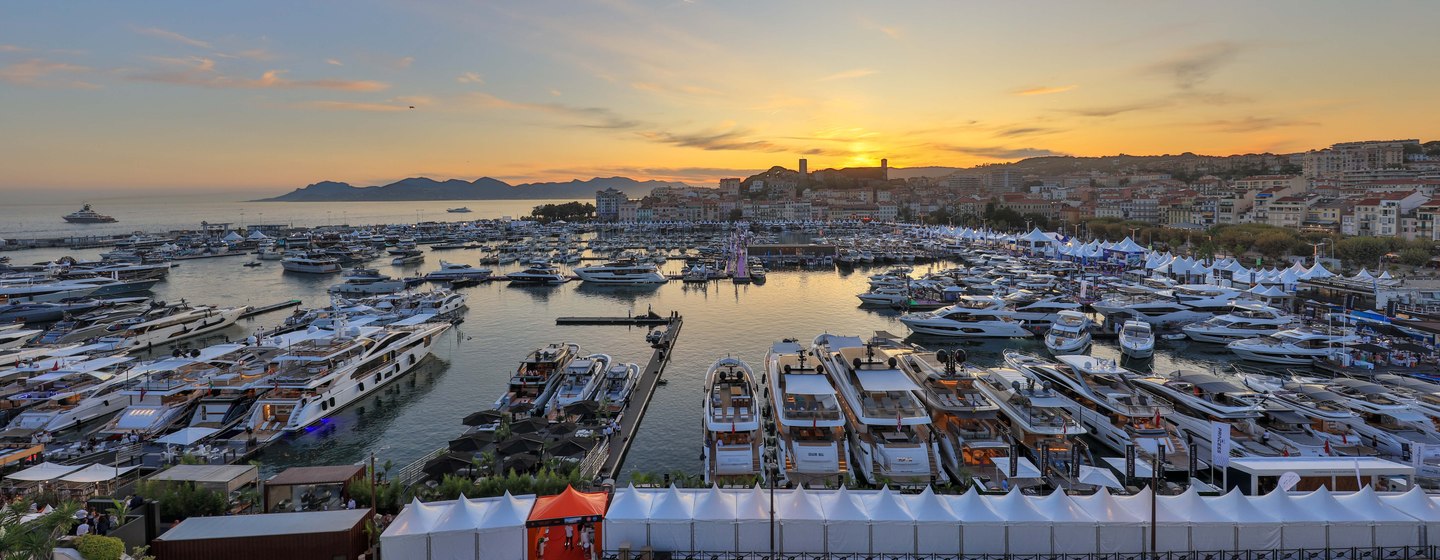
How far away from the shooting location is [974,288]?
36000 mm

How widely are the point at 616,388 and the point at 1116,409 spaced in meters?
11.3

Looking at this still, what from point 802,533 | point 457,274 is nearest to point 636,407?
point 802,533

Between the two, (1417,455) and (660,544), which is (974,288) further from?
(660,544)

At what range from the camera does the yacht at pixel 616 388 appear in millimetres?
16750

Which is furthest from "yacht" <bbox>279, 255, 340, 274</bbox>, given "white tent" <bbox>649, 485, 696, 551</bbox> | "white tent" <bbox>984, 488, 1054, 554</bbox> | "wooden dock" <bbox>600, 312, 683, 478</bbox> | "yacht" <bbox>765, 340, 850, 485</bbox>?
"white tent" <bbox>984, 488, 1054, 554</bbox>

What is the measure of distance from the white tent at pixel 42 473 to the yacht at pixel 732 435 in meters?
10.4

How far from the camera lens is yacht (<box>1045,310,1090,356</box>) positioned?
78.2ft

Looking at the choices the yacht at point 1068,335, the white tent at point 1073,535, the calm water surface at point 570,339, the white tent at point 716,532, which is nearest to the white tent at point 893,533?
the white tent at point 716,532

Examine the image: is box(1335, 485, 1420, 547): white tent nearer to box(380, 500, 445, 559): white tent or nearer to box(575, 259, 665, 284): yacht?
box(380, 500, 445, 559): white tent

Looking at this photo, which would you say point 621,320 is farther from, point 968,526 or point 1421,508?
point 1421,508

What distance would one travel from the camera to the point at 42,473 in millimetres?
11242

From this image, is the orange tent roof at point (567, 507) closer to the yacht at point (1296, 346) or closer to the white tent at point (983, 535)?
the white tent at point (983, 535)

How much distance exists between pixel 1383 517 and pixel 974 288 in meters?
28.7

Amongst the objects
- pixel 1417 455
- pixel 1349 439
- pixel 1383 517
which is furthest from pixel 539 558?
pixel 1349 439
